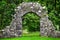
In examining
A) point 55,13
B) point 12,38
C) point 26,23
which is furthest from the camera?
point 26,23

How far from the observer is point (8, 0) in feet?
84.2

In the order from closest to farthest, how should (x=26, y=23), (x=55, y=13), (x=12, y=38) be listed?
(x=12, y=38)
(x=55, y=13)
(x=26, y=23)

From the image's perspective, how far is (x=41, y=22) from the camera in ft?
61.4

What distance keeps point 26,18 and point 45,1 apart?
3.08 meters

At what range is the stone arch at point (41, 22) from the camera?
730 inches

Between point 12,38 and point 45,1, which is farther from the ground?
point 45,1

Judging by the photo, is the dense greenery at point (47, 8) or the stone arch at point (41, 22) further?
the dense greenery at point (47, 8)

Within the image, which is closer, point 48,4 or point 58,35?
point 58,35

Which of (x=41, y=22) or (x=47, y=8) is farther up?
(x=47, y=8)

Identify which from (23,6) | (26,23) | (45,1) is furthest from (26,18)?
(23,6)

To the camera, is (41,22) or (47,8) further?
(47,8)

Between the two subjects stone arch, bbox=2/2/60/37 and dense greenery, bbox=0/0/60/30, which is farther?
dense greenery, bbox=0/0/60/30

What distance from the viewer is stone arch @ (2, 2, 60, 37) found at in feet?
60.8

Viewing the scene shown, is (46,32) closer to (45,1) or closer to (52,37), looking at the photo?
(52,37)
